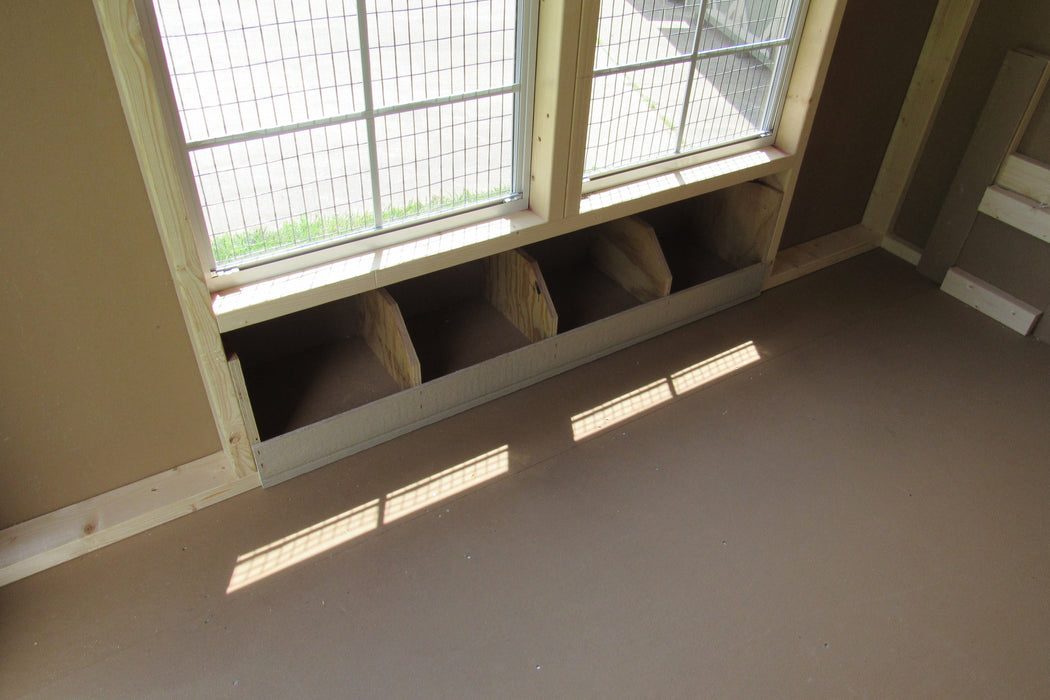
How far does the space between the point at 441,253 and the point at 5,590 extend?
146cm

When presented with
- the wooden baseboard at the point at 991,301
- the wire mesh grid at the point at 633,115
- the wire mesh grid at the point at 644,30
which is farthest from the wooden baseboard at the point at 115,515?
the wooden baseboard at the point at 991,301

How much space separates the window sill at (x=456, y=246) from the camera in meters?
1.98

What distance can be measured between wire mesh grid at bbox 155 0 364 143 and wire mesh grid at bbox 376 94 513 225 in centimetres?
19

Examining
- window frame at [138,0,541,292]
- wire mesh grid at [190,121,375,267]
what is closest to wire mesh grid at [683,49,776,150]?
window frame at [138,0,541,292]

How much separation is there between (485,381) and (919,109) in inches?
87.6

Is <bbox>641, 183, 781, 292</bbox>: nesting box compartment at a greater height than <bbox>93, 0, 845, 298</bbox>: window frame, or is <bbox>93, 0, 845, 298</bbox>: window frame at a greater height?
<bbox>93, 0, 845, 298</bbox>: window frame

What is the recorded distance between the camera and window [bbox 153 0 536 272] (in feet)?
5.63

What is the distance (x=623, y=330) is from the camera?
2.83 metres

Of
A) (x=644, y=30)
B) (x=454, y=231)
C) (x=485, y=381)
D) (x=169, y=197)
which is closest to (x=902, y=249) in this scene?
(x=644, y=30)

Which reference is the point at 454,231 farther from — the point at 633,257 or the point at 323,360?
the point at 633,257

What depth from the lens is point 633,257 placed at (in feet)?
9.71

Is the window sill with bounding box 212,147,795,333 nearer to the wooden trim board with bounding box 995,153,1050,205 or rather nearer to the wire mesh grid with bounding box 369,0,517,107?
the wire mesh grid with bounding box 369,0,517,107

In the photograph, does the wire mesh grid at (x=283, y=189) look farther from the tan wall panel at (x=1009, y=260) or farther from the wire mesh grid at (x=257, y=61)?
the tan wall panel at (x=1009, y=260)

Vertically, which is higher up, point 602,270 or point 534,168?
point 534,168
